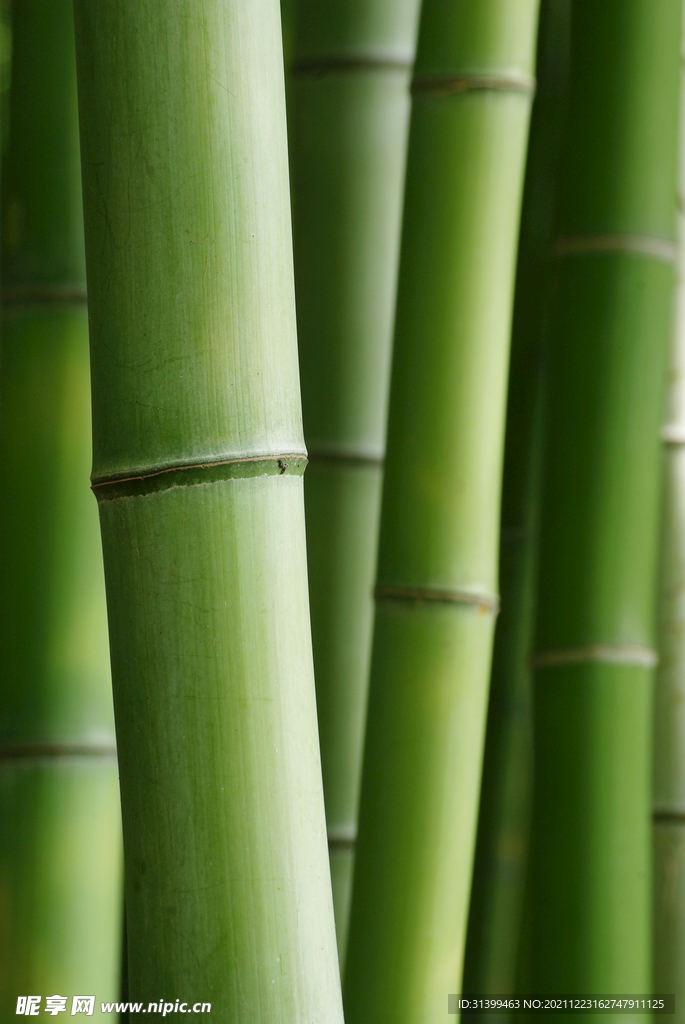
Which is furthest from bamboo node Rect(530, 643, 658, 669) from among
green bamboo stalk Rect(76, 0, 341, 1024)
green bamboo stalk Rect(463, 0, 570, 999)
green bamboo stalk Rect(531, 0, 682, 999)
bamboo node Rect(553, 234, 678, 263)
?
green bamboo stalk Rect(76, 0, 341, 1024)

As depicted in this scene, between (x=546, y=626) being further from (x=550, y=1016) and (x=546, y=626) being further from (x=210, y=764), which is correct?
(x=210, y=764)

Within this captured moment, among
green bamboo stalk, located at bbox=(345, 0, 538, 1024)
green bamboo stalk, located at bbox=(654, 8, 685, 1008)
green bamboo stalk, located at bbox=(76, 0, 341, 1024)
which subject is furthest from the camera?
green bamboo stalk, located at bbox=(654, 8, 685, 1008)

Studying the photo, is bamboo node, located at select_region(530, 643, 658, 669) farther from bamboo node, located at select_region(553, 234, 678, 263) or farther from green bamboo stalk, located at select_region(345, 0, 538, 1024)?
bamboo node, located at select_region(553, 234, 678, 263)

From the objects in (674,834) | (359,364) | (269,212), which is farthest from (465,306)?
(674,834)

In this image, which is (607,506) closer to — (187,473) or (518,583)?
(518,583)

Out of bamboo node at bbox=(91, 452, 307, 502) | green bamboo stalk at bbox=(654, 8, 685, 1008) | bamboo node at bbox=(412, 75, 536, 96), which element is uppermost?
bamboo node at bbox=(412, 75, 536, 96)

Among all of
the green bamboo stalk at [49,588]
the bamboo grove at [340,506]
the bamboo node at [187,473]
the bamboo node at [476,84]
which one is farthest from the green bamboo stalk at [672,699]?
the bamboo node at [187,473]

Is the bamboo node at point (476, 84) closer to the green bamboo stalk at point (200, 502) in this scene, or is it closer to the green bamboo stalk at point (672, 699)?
the green bamboo stalk at point (672, 699)
